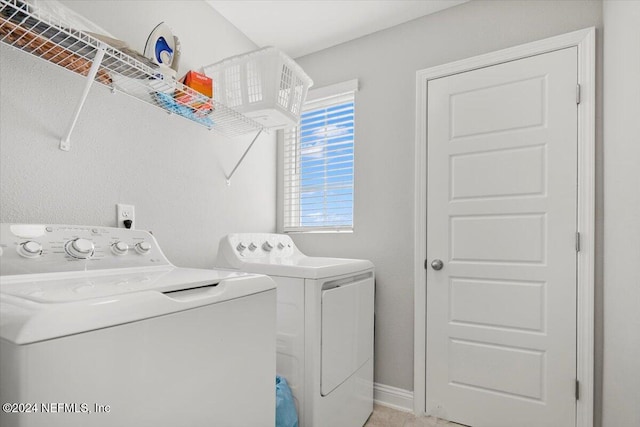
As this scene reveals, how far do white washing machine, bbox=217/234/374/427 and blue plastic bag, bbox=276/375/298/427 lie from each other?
1.8 inches

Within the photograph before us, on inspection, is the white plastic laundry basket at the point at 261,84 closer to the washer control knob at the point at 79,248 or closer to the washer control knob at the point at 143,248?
the washer control knob at the point at 143,248

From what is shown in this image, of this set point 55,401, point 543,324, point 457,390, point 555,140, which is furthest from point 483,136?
point 55,401

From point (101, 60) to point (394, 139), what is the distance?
1663 millimetres

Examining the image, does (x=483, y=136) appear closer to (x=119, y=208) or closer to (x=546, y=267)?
(x=546, y=267)

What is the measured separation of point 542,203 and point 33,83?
2.39 meters

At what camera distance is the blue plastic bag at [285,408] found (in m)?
1.44

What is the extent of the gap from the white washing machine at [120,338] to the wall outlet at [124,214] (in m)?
0.28

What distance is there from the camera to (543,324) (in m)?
Result: 1.78

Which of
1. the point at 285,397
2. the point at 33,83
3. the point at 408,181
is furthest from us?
the point at 408,181

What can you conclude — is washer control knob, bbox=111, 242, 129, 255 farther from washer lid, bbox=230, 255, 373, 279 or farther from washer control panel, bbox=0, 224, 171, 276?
washer lid, bbox=230, 255, 373, 279

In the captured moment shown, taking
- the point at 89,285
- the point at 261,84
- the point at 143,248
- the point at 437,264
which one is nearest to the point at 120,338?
the point at 89,285

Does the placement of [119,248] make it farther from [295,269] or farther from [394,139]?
[394,139]

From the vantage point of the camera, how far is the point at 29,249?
3.25 feet

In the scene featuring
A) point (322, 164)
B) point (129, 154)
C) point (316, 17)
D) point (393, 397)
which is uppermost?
point (316, 17)
